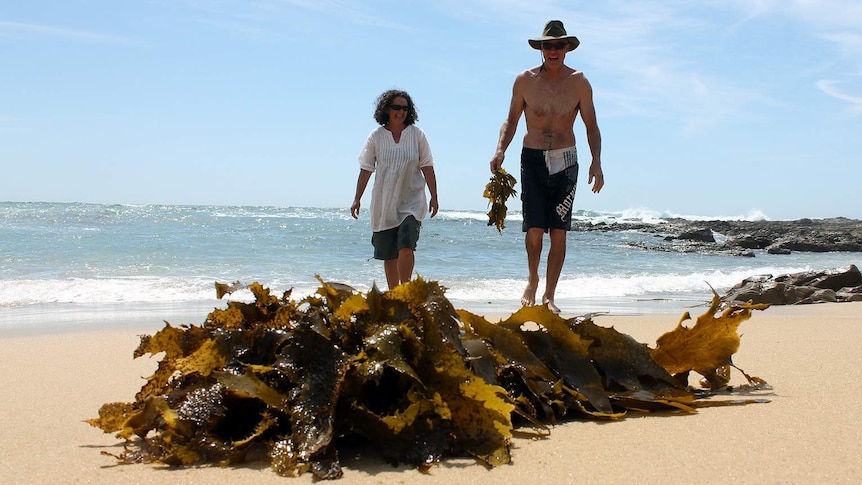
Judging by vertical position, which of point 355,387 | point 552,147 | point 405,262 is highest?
point 552,147

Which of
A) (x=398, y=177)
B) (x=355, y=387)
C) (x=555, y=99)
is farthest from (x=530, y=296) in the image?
(x=355, y=387)

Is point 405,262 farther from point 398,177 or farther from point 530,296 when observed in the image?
point 530,296

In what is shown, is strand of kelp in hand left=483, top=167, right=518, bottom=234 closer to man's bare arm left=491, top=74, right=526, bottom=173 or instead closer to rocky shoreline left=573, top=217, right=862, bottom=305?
man's bare arm left=491, top=74, right=526, bottom=173

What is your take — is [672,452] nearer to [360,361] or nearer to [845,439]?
[845,439]

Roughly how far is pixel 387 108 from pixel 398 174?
453 millimetres

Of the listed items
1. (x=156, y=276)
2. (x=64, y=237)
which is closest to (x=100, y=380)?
(x=156, y=276)

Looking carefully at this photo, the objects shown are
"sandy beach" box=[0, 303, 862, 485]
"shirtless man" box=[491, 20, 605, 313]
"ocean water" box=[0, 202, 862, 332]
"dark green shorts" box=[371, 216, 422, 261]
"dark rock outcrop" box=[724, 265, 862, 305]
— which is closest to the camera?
"sandy beach" box=[0, 303, 862, 485]

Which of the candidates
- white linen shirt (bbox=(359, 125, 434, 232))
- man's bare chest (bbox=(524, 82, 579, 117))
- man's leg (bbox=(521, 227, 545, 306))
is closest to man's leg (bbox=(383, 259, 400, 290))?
white linen shirt (bbox=(359, 125, 434, 232))

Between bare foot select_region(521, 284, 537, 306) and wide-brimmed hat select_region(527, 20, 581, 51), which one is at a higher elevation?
wide-brimmed hat select_region(527, 20, 581, 51)

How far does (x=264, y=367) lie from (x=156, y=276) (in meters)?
8.14

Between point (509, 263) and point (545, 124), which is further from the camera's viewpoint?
point (509, 263)

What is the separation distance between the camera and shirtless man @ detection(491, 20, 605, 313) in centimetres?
505

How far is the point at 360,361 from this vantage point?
195 cm

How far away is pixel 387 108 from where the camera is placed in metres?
5.20
